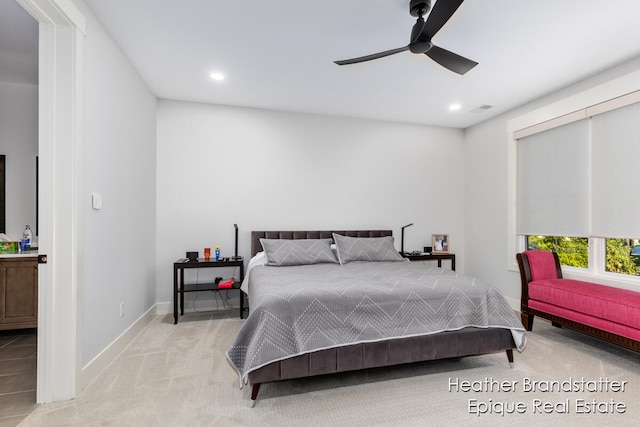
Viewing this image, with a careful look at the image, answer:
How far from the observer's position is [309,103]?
4.10 meters

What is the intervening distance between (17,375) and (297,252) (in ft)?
8.23

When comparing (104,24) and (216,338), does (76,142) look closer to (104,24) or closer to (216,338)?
(104,24)

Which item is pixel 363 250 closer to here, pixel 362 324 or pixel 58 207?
pixel 362 324

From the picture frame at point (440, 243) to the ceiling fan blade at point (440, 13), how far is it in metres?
3.39

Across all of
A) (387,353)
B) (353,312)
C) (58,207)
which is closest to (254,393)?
(353,312)

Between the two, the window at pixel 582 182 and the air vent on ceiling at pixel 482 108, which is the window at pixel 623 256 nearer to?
the window at pixel 582 182

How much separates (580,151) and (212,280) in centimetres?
464

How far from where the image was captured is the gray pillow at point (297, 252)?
3.49m

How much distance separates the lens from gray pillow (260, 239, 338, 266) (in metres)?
3.49

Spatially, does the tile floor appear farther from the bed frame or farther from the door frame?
the bed frame

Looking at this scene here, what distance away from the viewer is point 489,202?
4.60m

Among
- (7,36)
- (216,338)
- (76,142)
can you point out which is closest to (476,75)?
(76,142)

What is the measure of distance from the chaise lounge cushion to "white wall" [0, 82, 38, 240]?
5.65 meters

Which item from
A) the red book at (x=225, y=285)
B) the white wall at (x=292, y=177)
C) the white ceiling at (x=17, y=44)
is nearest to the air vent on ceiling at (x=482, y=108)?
the white wall at (x=292, y=177)
